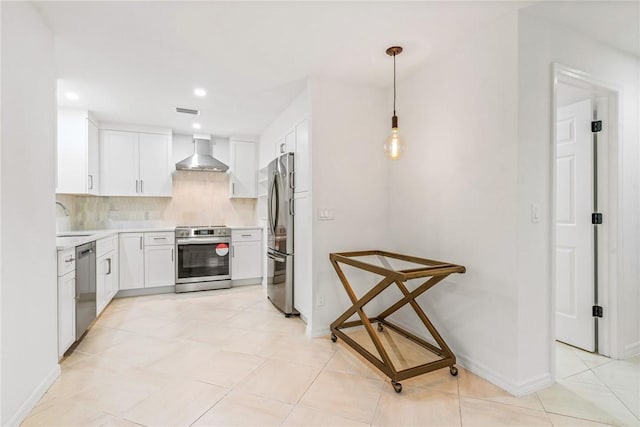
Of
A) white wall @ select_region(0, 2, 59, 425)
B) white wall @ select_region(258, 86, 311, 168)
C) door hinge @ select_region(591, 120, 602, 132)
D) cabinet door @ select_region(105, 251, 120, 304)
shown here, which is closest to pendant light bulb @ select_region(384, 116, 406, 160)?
white wall @ select_region(258, 86, 311, 168)

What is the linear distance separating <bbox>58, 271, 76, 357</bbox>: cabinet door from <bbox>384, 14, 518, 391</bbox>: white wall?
9.12 ft

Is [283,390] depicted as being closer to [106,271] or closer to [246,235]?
[106,271]

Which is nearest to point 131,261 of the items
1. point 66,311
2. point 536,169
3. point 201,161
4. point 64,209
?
point 64,209

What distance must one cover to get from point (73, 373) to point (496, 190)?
317cm

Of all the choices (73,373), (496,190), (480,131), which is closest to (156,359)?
(73,373)

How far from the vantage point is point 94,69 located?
2689mm

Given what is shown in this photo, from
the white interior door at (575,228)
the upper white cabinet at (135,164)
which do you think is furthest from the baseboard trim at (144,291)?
the white interior door at (575,228)

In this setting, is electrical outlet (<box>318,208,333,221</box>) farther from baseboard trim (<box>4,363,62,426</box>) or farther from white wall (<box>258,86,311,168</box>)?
baseboard trim (<box>4,363,62,426</box>)

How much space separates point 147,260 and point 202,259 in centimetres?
71

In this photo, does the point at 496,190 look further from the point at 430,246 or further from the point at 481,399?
the point at 481,399

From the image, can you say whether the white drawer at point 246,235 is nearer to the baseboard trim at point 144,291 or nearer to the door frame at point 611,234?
the baseboard trim at point 144,291

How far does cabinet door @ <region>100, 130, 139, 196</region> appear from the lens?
4.29 metres

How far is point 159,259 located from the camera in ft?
14.2

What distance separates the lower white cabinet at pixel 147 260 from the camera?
414 centimetres
